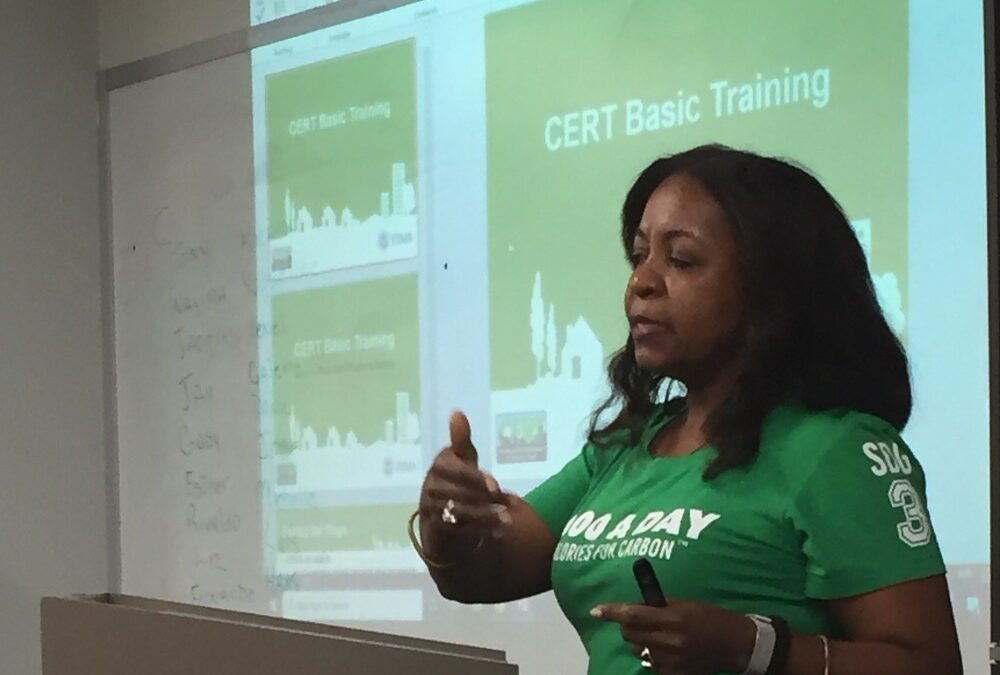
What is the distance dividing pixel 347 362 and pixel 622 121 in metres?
0.79

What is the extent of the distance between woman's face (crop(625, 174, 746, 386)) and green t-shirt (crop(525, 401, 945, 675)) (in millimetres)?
74

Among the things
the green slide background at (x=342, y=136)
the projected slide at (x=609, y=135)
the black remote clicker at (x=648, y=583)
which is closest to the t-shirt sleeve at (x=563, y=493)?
the black remote clicker at (x=648, y=583)

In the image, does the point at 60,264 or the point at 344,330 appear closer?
the point at 344,330

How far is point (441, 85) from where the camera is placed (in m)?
2.60

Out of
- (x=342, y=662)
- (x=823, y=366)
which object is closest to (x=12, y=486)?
(x=823, y=366)

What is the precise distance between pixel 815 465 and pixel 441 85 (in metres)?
1.68

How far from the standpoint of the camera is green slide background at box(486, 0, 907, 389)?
6.48 ft

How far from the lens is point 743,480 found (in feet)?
3.59

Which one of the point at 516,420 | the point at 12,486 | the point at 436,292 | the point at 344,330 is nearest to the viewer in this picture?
the point at 516,420

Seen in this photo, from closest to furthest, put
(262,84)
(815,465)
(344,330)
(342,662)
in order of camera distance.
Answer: (342,662)
(815,465)
(344,330)
(262,84)

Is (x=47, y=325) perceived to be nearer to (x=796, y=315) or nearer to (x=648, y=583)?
(x=796, y=315)

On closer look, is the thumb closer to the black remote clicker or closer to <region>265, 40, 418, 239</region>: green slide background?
the black remote clicker

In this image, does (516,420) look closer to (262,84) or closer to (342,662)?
(262,84)

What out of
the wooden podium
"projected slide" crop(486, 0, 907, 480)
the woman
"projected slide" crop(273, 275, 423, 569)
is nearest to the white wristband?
the woman
